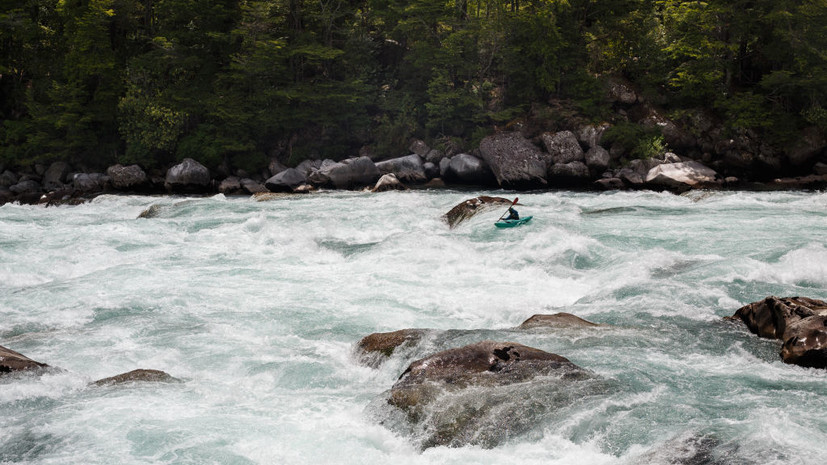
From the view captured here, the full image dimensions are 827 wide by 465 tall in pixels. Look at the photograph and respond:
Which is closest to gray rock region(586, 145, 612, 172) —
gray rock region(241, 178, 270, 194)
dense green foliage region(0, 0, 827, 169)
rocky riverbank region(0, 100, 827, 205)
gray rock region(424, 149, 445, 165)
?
rocky riverbank region(0, 100, 827, 205)

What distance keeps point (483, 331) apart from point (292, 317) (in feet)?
9.10

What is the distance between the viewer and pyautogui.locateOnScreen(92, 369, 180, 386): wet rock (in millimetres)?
6156

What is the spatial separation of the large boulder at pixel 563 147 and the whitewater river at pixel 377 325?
269 inches

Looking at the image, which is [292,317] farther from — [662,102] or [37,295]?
[662,102]

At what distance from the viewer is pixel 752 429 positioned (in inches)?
185

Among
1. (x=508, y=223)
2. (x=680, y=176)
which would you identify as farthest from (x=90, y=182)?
(x=680, y=176)

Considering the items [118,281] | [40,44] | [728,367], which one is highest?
[40,44]

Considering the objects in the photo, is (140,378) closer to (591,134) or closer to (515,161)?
(515,161)

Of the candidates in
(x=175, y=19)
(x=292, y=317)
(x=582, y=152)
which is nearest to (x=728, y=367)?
(x=292, y=317)

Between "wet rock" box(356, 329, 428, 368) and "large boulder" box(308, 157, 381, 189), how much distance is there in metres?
17.4

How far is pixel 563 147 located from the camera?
23500mm

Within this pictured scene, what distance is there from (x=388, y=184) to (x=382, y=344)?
54.2 ft

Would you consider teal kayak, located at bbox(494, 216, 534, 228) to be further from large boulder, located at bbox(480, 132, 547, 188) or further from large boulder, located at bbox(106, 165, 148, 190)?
large boulder, located at bbox(106, 165, 148, 190)

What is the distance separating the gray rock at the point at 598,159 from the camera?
2294cm
